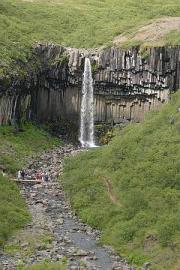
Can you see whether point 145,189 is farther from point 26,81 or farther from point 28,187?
point 26,81

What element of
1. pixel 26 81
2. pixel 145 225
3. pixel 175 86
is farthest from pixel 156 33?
pixel 145 225

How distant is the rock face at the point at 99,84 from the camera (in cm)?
6131

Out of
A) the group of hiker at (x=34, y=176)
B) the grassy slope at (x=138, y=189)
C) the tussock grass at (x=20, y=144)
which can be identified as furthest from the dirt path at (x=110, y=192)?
the tussock grass at (x=20, y=144)

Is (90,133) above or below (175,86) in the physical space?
below

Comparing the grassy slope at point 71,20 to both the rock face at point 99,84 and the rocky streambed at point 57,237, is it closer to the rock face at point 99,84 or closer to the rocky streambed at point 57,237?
the rock face at point 99,84

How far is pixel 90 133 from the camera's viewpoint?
66875 mm

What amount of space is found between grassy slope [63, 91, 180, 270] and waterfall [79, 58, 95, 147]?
1187cm

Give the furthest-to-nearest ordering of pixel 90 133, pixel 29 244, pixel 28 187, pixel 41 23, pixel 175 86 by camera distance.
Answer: pixel 41 23 < pixel 90 133 < pixel 175 86 < pixel 28 187 < pixel 29 244

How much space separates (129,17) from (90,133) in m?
32.3

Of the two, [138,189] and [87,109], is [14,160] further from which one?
[87,109]

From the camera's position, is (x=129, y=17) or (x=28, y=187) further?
(x=129, y=17)

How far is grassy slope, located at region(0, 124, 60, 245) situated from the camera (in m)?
40.8

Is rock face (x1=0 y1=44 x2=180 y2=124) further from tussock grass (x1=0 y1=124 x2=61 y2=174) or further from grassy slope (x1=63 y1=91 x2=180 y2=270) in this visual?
grassy slope (x1=63 y1=91 x2=180 y2=270)

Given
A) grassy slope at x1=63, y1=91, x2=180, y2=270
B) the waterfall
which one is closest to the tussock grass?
the waterfall
